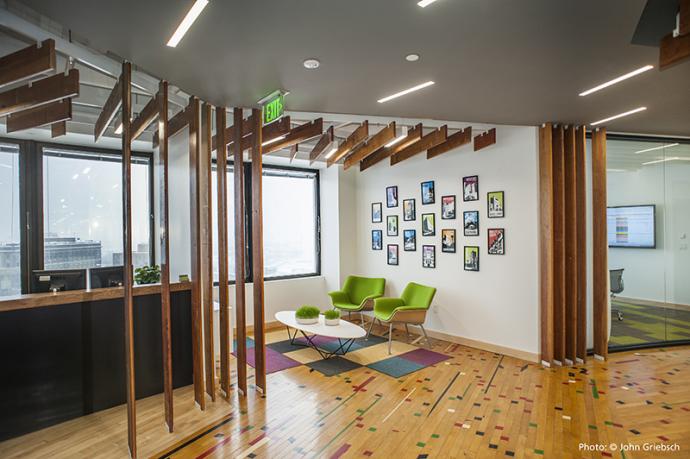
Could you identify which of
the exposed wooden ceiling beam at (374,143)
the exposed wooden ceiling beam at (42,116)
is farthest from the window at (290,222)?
the exposed wooden ceiling beam at (42,116)

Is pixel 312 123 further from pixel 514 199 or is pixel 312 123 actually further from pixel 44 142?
pixel 44 142

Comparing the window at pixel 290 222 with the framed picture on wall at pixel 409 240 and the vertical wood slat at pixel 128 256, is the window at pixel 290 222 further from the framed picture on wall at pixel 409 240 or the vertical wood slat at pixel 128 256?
the vertical wood slat at pixel 128 256

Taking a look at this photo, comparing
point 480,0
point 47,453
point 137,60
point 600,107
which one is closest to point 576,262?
point 600,107

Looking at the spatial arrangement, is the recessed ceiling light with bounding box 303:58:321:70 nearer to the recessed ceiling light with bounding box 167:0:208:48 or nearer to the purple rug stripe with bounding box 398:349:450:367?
the recessed ceiling light with bounding box 167:0:208:48

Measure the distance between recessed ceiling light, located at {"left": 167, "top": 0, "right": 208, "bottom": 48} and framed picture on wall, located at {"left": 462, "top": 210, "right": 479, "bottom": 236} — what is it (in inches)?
194

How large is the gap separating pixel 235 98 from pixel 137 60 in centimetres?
109

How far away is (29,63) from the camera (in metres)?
3.18

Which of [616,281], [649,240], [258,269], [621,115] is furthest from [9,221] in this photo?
[649,240]

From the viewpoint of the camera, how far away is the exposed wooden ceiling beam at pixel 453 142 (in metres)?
6.14

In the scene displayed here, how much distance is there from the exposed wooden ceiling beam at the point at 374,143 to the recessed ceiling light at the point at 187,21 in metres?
3.21

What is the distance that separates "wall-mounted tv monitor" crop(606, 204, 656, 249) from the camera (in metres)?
6.18

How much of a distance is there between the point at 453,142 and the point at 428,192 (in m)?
1.06

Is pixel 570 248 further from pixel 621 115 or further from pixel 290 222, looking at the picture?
pixel 290 222

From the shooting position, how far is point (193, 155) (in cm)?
424
